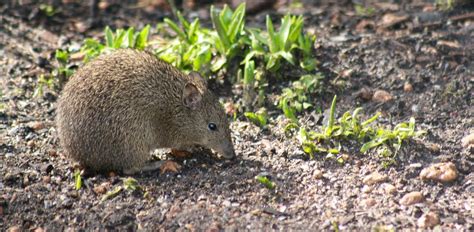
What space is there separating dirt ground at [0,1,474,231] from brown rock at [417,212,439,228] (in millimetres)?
17

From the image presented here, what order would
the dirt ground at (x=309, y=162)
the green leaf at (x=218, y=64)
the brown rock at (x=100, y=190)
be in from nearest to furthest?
the dirt ground at (x=309, y=162) → the brown rock at (x=100, y=190) → the green leaf at (x=218, y=64)

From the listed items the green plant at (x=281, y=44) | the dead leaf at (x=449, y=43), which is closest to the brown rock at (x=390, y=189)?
the green plant at (x=281, y=44)

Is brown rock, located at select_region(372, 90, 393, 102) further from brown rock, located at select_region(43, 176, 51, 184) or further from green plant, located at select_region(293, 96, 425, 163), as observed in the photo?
brown rock, located at select_region(43, 176, 51, 184)

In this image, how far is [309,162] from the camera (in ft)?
20.5

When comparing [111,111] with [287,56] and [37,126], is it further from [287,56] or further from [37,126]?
[287,56]

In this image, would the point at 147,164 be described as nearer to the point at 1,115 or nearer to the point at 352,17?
the point at 1,115

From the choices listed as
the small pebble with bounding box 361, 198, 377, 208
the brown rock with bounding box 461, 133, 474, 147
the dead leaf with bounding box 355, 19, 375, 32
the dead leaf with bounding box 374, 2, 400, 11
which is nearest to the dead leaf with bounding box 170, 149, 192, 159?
the small pebble with bounding box 361, 198, 377, 208

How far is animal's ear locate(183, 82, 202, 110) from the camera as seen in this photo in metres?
6.33

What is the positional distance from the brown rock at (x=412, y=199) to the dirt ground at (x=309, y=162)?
3 cm

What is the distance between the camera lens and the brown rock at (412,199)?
18.1 feet

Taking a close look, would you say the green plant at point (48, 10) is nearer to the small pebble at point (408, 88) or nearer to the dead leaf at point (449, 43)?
the small pebble at point (408, 88)

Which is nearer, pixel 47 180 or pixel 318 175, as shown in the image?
pixel 318 175

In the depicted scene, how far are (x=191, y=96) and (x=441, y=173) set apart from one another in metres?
2.11

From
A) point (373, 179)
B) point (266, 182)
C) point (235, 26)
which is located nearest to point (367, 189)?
point (373, 179)
